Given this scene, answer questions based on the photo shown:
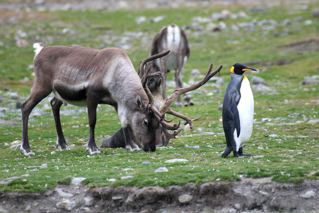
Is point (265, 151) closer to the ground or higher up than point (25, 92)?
higher up

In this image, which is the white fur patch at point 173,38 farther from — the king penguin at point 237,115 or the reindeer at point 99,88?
the king penguin at point 237,115

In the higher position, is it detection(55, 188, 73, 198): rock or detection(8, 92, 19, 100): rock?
detection(55, 188, 73, 198): rock

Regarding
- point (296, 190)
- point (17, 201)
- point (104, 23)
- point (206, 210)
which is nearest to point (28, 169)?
point (17, 201)

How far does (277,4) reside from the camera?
166 feet

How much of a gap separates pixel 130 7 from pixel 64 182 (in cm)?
4339

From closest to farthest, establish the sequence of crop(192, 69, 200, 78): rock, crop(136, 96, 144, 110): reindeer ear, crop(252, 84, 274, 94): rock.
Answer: crop(136, 96, 144, 110): reindeer ear
crop(252, 84, 274, 94): rock
crop(192, 69, 200, 78): rock

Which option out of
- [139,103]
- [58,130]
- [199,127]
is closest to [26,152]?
[58,130]

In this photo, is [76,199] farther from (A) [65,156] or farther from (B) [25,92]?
(B) [25,92]

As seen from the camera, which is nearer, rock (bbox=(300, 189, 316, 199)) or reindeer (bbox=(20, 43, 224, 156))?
rock (bbox=(300, 189, 316, 199))

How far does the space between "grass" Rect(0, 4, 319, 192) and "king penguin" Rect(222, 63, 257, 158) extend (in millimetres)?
378

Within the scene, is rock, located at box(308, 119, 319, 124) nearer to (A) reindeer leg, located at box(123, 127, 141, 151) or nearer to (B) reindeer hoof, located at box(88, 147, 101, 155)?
(A) reindeer leg, located at box(123, 127, 141, 151)

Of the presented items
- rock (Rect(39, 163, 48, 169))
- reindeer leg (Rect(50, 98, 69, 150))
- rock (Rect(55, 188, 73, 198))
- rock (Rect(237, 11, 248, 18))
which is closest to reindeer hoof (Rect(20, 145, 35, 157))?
reindeer leg (Rect(50, 98, 69, 150))

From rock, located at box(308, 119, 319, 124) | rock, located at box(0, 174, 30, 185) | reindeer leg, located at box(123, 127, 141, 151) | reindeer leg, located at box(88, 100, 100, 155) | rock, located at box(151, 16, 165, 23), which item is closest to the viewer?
rock, located at box(0, 174, 30, 185)

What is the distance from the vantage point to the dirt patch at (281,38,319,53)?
33.5m
